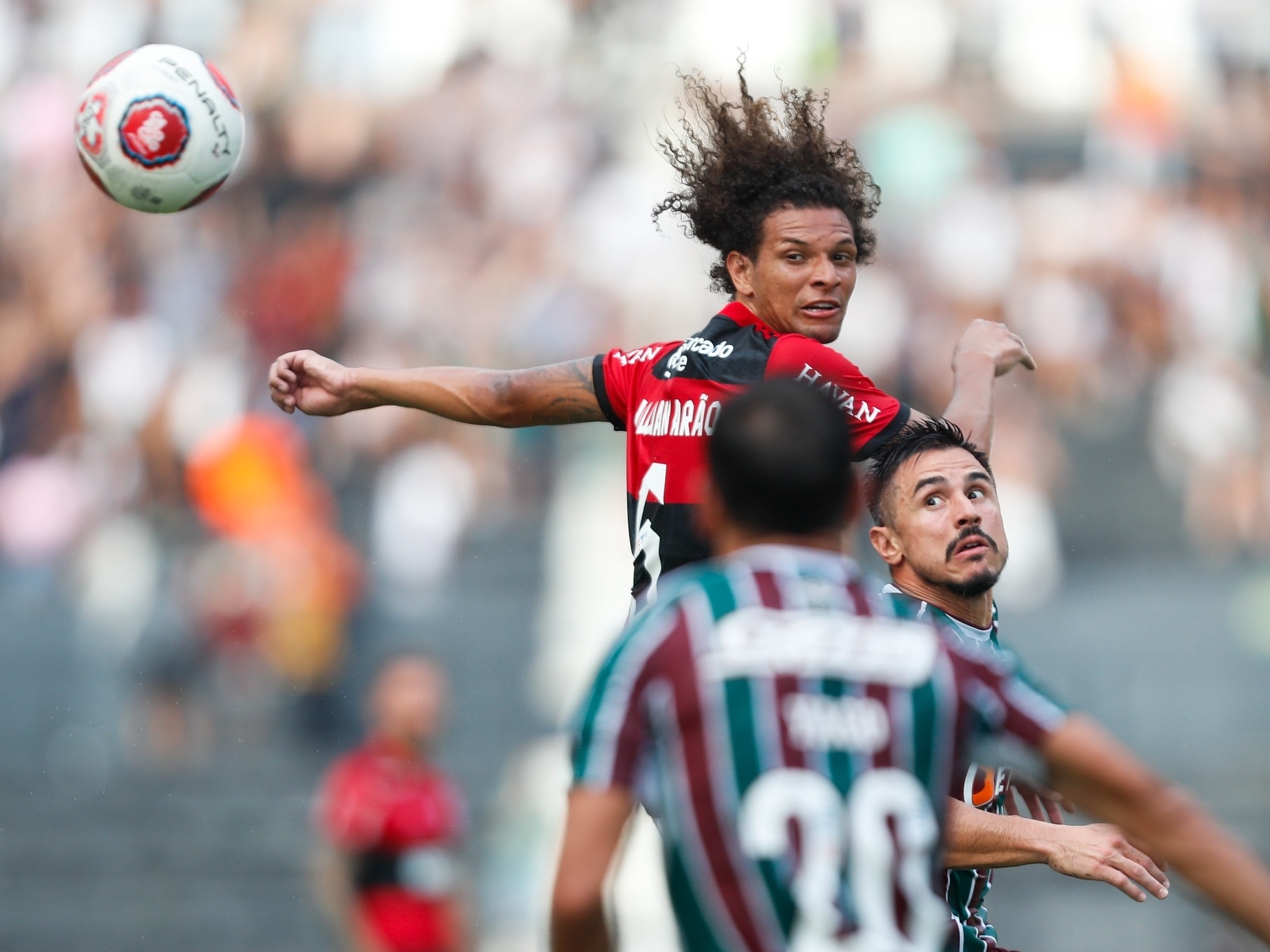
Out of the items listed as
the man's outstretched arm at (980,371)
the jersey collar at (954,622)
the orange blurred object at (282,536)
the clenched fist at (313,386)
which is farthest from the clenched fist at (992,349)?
the orange blurred object at (282,536)

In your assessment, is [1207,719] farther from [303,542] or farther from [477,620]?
[303,542]

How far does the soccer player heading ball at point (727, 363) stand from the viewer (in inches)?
175

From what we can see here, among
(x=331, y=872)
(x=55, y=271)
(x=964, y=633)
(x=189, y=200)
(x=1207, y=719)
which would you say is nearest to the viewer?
(x=964, y=633)

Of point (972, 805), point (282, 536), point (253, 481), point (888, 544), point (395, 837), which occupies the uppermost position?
point (888, 544)

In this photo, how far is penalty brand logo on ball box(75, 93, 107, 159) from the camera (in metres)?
5.41

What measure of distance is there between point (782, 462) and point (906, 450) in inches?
76.3

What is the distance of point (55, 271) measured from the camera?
13.8m

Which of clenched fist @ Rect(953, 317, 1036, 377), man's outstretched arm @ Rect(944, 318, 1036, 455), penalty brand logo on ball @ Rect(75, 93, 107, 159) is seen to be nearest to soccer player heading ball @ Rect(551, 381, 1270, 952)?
man's outstretched arm @ Rect(944, 318, 1036, 455)

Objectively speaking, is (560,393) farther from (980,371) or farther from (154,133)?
(154,133)

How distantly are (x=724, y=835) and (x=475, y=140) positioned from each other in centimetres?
1185

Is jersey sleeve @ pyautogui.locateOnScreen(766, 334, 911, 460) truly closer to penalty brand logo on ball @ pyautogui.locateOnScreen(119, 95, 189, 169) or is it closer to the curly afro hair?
the curly afro hair

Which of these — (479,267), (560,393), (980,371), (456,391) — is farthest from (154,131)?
(479,267)

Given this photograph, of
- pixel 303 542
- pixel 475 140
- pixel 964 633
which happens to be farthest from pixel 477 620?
pixel 964 633

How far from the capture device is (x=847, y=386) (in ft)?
14.6
